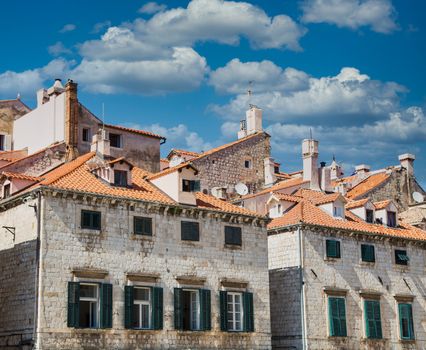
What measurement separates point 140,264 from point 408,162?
30.4 meters

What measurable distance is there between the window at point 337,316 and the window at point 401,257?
5.25 metres

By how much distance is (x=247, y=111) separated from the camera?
5819 cm

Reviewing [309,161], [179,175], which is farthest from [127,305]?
[309,161]

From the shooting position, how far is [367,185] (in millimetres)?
54500

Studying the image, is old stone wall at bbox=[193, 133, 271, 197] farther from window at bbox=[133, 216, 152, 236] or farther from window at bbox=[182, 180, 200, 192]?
window at bbox=[133, 216, 152, 236]

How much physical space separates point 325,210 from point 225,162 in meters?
12.8

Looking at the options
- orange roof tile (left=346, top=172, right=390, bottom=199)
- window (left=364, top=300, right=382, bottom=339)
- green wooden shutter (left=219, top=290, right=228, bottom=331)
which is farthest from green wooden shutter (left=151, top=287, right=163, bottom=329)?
orange roof tile (left=346, top=172, right=390, bottom=199)

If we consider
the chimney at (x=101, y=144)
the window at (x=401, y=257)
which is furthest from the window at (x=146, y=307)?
the window at (x=401, y=257)

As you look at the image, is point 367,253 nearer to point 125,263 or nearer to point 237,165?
point 237,165

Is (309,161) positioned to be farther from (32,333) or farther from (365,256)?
(32,333)

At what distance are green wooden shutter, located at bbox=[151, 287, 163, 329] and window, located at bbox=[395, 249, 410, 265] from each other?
1621 cm

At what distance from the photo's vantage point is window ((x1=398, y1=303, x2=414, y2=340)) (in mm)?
42291

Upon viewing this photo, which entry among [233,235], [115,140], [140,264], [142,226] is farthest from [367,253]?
[115,140]

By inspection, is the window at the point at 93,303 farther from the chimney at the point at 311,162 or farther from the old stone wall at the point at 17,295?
the chimney at the point at 311,162
